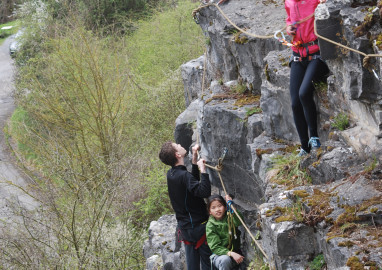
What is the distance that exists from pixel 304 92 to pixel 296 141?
41.9 inches

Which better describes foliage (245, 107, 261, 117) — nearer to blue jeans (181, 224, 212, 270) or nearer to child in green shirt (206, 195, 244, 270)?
child in green shirt (206, 195, 244, 270)

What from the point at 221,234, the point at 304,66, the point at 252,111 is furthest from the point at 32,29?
the point at 304,66

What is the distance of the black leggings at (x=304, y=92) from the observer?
18.0 ft

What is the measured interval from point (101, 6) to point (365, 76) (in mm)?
22812

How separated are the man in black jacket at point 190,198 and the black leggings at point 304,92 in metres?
1.21

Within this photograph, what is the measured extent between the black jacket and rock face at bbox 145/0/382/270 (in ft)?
2.23

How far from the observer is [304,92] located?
543 centimetres

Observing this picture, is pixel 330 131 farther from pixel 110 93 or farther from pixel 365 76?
pixel 110 93

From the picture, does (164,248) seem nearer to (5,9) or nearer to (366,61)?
(366,61)

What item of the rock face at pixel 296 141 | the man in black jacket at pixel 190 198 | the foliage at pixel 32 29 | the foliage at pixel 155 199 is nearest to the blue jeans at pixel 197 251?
the man in black jacket at pixel 190 198

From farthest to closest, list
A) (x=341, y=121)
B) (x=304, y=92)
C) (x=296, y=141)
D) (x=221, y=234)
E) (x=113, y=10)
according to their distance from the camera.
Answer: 1. (x=113, y=10)
2. (x=296, y=141)
3. (x=221, y=234)
4. (x=304, y=92)
5. (x=341, y=121)

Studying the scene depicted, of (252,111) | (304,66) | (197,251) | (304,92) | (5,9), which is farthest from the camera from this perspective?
(5,9)

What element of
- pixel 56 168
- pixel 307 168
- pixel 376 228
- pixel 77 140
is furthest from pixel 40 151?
pixel 376 228

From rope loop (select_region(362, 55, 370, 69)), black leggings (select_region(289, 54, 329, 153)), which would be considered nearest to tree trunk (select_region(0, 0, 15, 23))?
black leggings (select_region(289, 54, 329, 153))
